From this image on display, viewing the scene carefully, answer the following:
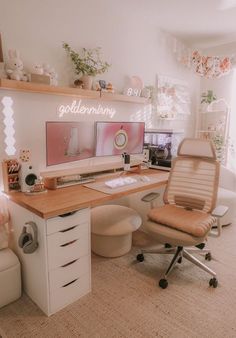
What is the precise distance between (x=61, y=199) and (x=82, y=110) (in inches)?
41.4

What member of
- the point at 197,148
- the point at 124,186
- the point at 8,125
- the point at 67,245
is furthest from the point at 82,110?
the point at 67,245

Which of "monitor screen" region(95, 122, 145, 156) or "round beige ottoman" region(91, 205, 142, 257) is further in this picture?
"monitor screen" region(95, 122, 145, 156)

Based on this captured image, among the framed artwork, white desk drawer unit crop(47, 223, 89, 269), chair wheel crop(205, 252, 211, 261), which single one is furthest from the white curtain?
white desk drawer unit crop(47, 223, 89, 269)

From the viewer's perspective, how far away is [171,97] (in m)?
3.47

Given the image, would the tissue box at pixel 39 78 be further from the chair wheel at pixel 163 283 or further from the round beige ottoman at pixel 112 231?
the chair wheel at pixel 163 283

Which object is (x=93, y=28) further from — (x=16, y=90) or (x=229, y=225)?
(x=229, y=225)

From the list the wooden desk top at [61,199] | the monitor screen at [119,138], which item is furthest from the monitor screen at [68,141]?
the wooden desk top at [61,199]

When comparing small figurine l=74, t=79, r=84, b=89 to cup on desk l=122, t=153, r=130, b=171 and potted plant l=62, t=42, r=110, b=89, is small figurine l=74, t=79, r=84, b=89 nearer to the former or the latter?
potted plant l=62, t=42, r=110, b=89

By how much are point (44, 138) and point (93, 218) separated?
895 mm

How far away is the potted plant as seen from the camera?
2246mm

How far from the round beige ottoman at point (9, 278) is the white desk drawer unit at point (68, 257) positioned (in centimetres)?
33

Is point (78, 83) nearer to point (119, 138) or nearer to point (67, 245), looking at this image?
point (119, 138)

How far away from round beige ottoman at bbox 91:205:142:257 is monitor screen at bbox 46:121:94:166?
65 centimetres

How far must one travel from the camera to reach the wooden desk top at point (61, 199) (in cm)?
159
